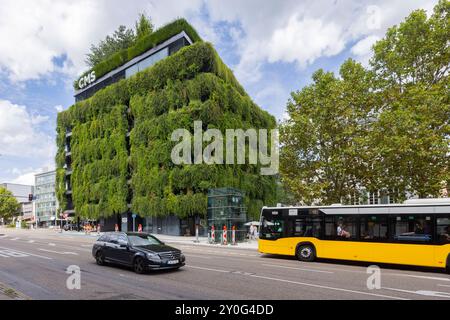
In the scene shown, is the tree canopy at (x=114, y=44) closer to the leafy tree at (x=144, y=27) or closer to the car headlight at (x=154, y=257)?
the leafy tree at (x=144, y=27)

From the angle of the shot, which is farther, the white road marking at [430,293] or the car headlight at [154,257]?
the car headlight at [154,257]

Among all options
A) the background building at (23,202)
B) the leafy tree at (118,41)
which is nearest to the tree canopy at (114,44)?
the leafy tree at (118,41)

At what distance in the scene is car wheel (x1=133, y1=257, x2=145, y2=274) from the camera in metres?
11.1

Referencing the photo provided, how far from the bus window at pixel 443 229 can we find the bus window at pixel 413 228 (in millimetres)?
306

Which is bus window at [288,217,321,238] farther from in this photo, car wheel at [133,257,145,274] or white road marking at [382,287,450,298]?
car wheel at [133,257,145,274]

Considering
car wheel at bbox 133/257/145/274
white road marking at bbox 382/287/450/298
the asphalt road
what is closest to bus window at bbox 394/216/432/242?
the asphalt road

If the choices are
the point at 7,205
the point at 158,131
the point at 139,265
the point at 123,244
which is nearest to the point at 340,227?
the point at 139,265

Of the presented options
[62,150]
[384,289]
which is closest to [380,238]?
[384,289]

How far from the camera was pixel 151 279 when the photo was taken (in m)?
10.2

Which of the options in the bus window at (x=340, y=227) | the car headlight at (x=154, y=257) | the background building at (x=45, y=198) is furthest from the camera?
the background building at (x=45, y=198)

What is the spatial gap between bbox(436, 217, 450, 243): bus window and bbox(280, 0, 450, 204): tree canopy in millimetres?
8405

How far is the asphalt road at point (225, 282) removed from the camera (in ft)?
27.3

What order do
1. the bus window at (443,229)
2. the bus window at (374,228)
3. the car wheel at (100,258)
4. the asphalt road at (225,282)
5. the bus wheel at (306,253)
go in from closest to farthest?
the asphalt road at (225,282), the bus window at (443,229), the car wheel at (100,258), the bus window at (374,228), the bus wheel at (306,253)
